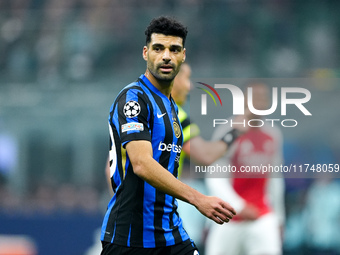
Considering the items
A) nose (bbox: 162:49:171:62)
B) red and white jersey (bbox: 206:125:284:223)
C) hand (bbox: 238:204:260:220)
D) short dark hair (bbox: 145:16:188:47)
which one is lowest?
hand (bbox: 238:204:260:220)

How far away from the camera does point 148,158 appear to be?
11.5 feet

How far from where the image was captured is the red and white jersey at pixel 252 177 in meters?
7.48

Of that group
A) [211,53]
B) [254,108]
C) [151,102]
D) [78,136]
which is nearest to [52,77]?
[78,136]

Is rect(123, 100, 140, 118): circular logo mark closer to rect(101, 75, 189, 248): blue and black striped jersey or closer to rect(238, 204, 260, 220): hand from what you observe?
rect(101, 75, 189, 248): blue and black striped jersey

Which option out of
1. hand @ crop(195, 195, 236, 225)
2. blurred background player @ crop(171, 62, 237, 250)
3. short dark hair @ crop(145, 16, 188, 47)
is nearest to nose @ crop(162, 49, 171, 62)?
short dark hair @ crop(145, 16, 188, 47)

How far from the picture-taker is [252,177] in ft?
24.8

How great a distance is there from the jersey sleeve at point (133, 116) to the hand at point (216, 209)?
1.58 feet

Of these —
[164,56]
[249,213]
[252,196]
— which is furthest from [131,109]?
[252,196]

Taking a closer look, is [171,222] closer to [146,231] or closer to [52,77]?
[146,231]

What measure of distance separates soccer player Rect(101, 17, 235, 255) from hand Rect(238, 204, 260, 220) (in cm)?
348

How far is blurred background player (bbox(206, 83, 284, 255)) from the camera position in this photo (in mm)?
7414

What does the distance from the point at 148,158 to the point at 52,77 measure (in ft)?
25.6

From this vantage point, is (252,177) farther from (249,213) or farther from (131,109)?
(131,109)

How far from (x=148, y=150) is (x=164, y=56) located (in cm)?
60
